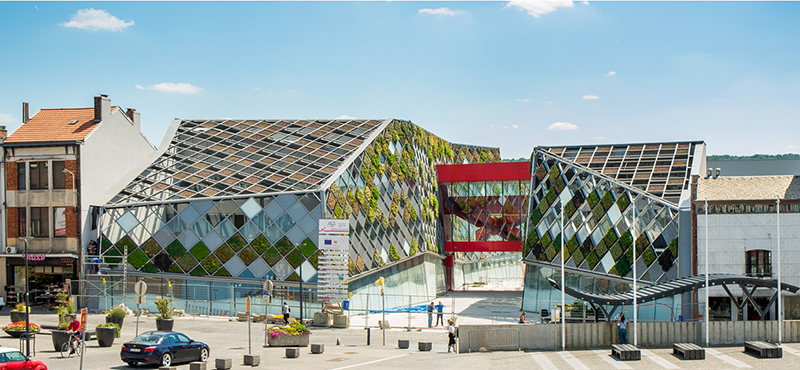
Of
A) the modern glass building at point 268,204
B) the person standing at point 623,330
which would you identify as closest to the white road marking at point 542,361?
the person standing at point 623,330

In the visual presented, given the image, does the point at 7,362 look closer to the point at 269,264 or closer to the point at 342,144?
the point at 269,264

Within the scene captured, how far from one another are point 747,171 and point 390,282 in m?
41.1

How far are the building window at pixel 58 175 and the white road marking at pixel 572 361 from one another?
35.5 m

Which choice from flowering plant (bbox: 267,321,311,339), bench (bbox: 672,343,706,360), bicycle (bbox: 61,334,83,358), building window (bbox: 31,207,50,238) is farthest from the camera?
building window (bbox: 31,207,50,238)

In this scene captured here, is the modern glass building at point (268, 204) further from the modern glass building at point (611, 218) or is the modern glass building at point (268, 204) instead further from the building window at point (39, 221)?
the modern glass building at point (611, 218)

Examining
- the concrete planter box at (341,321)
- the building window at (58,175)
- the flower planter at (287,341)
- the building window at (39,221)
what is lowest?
the concrete planter box at (341,321)

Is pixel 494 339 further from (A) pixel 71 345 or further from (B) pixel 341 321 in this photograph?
(A) pixel 71 345

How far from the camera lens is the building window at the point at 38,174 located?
48.5 m

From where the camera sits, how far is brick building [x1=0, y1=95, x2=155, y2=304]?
47594mm

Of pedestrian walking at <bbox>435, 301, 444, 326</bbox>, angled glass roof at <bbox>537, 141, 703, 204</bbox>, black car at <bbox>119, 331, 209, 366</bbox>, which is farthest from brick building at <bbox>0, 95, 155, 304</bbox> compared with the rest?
angled glass roof at <bbox>537, 141, 703, 204</bbox>

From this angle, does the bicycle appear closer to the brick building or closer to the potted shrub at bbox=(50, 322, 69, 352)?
the potted shrub at bbox=(50, 322, 69, 352)

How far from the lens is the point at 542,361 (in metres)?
27.4

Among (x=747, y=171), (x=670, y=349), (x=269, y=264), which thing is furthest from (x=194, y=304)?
(x=747, y=171)

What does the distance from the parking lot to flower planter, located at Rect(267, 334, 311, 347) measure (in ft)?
2.42
